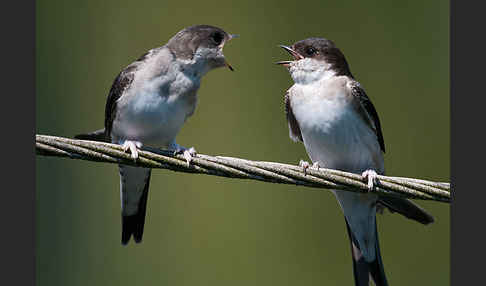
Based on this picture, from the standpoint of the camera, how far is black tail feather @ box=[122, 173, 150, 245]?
2.86 meters

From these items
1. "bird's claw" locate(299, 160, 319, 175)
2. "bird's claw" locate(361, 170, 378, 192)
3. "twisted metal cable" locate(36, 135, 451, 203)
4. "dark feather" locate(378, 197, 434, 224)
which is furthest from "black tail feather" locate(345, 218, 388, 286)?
"twisted metal cable" locate(36, 135, 451, 203)

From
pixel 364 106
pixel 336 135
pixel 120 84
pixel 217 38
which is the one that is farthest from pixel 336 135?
pixel 120 84

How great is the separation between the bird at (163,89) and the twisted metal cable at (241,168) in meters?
0.30

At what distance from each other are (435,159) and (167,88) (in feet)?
6.60

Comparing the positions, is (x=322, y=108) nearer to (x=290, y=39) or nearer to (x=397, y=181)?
(x=397, y=181)

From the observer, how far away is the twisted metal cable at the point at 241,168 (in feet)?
6.17

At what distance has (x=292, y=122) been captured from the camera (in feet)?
8.76

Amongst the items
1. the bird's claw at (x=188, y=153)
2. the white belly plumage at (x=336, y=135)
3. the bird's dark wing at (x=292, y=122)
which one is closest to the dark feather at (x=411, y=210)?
the white belly plumage at (x=336, y=135)

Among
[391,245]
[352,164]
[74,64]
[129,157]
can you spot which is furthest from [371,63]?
[129,157]

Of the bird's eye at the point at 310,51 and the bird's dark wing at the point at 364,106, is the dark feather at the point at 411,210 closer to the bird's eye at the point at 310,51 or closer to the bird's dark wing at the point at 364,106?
the bird's dark wing at the point at 364,106

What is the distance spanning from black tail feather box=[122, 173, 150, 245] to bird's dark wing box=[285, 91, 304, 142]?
26.6 inches

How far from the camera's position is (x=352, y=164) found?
2584 millimetres

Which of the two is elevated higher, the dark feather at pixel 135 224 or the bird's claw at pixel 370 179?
the bird's claw at pixel 370 179

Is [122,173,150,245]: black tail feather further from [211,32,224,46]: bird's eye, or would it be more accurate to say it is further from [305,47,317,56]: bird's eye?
[305,47,317,56]: bird's eye
